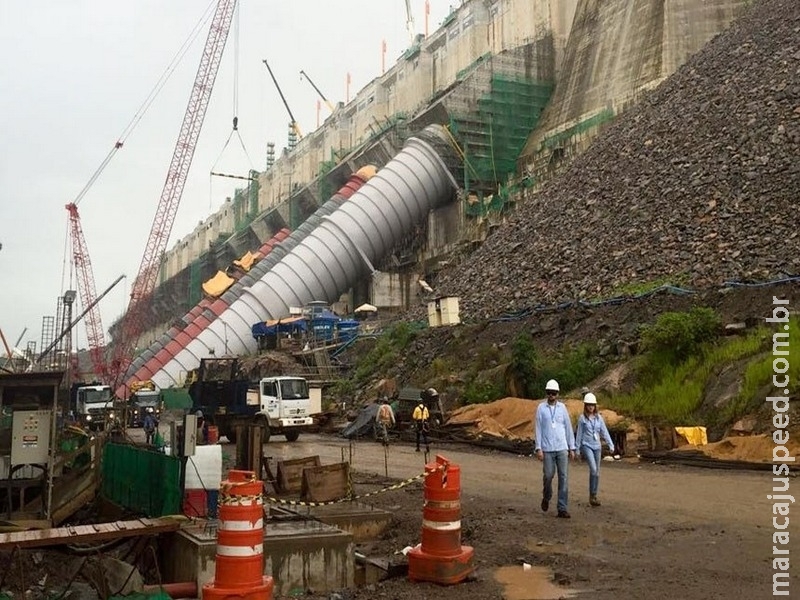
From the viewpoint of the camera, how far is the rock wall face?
40.5 meters

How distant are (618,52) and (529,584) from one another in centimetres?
4288

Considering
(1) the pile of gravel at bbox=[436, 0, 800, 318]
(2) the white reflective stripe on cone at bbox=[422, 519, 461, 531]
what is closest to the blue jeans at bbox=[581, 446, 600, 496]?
(2) the white reflective stripe on cone at bbox=[422, 519, 461, 531]

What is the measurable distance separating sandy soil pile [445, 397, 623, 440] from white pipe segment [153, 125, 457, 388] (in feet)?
97.8

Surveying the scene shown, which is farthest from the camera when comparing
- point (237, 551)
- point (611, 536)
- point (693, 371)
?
point (693, 371)

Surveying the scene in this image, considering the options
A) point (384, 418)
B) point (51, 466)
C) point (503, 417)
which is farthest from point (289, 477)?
point (384, 418)

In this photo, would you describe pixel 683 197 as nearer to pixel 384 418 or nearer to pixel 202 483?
pixel 384 418

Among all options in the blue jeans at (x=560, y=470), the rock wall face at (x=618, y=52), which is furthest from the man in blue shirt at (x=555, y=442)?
the rock wall face at (x=618, y=52)

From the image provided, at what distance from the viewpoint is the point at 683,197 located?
2636 cm

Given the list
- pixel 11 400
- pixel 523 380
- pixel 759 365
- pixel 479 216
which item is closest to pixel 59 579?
pixel 11 400

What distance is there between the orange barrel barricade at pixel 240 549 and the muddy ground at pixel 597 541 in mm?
1254

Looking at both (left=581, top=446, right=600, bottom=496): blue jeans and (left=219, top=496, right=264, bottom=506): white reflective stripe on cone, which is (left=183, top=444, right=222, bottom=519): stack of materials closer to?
(left=219, top=496, right=264, bottom=506): white reflective stripe on cone

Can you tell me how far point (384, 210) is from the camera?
164 ft

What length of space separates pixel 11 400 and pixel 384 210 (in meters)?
38.2

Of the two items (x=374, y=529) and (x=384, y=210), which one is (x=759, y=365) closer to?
(x=374, y=529)
